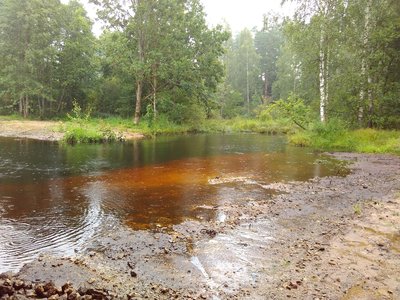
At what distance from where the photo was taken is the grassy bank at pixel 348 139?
17927 millimetres

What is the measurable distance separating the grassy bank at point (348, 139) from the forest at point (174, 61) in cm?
95

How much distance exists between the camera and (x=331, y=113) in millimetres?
22234

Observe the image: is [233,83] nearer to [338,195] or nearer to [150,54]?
[150,54]

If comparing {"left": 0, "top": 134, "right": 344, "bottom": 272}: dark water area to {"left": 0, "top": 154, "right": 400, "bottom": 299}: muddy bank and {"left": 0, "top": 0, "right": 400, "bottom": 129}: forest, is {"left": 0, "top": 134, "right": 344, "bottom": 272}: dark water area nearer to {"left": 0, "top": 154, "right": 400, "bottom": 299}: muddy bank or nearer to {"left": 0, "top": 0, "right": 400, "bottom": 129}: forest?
{"left": 0, "top": 154, "right": 400, "bottom": 299}: muddy bank

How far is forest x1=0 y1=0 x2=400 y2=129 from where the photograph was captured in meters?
20.2

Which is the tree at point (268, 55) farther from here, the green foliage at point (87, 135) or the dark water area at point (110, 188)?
the dark water area at point (110, 188)

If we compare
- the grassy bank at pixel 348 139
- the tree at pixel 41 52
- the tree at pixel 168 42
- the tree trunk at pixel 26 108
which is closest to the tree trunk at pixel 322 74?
the grassy bank at pixel 348 139

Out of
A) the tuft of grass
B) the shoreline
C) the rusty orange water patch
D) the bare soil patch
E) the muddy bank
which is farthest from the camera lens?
the bare soil patch

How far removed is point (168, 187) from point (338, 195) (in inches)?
192

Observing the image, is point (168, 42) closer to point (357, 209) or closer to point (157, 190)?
point (157, 190)

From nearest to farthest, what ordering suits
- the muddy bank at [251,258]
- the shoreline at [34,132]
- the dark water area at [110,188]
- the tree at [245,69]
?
the muddy bank at [251,258]
the dark water area at [110,188]
the shoreline at [34,132]
the tree at [245,69]

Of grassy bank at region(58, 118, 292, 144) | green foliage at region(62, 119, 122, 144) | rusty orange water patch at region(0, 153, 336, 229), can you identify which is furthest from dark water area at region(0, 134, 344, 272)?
grassy bank at region(58, 118, 292, 144)

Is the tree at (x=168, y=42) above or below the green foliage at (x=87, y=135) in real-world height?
above

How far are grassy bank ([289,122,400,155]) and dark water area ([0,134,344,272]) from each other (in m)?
3.35
